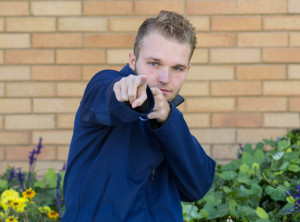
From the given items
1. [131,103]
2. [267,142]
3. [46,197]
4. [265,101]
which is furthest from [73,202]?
[265,101]

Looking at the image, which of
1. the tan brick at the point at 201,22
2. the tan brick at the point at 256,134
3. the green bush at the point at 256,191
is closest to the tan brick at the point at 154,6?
the tan brick at the point at 201,22

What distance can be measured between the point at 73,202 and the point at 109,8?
90.9 inches

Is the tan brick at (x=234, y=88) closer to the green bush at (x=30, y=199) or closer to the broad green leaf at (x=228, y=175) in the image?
the broad green leaf at (x=228, y=175)

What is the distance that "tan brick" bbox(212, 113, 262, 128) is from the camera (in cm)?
396

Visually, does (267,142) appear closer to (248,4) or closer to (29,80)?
(248,4)

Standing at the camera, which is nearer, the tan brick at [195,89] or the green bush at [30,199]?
the green bush at [30,199]

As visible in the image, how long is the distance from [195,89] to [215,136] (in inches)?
15.2

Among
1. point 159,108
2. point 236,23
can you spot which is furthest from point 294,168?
point 159,108

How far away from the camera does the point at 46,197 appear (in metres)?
3.37

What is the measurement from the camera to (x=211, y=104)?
13.0 feet

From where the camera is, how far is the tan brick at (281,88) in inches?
156

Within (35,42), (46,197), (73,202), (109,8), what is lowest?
(46,197)

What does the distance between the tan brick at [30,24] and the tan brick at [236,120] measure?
141 centimetres

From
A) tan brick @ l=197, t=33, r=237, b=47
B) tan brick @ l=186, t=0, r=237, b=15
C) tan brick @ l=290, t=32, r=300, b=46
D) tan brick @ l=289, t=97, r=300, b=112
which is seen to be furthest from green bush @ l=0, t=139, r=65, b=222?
tan brick @ l=290, t=32, r=300, b=46
